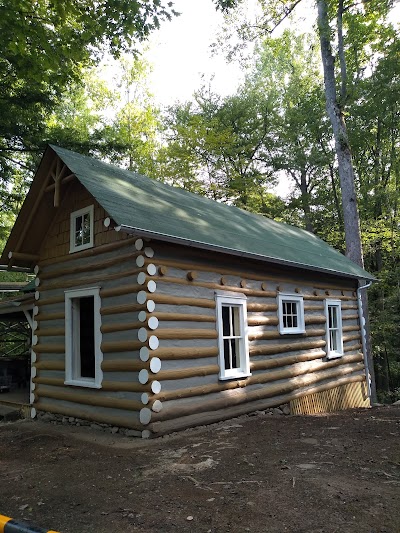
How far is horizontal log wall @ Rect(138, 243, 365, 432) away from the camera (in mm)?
7766

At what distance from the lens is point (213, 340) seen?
28.9ft

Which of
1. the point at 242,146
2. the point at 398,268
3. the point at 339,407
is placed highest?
the point at 242,146

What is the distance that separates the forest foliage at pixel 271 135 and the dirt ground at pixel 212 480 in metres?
12.0

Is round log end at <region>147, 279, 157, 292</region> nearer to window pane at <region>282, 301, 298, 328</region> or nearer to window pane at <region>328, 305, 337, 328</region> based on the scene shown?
window pane at <region>282, 301, 298, 328</region>

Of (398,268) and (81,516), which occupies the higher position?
(398,268)

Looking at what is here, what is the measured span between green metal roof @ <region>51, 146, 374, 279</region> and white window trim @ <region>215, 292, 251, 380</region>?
3.23 ft

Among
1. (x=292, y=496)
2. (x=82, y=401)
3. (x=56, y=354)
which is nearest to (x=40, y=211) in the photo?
(x=56, y=354)

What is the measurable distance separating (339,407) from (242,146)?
1825 cm

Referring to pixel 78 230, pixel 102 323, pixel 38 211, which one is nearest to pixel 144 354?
pixel 102 323

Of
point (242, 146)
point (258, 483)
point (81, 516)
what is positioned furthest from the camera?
point (242, 146)

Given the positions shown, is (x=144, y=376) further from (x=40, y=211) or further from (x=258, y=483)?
(x=40, y=211)

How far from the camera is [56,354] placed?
995 cm

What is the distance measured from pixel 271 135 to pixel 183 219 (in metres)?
20.7

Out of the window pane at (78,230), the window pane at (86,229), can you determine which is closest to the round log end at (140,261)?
the window pane at (86,229)
